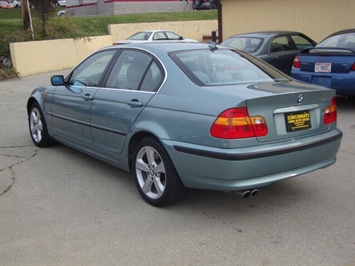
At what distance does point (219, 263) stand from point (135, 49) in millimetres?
2491

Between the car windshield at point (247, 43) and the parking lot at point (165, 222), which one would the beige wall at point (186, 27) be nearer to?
the car windshield at point (247, 43)

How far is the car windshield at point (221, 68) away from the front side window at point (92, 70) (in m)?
1.09

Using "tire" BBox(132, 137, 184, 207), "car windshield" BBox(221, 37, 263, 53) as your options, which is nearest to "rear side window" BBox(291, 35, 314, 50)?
"car windshield" BBox(221, 37, 263, 53)

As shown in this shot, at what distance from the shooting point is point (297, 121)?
372 centimetres

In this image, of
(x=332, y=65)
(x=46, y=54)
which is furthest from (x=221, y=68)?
(x=46, y=54)

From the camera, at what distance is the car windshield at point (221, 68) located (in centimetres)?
400

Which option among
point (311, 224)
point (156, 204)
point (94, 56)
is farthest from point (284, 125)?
point (94, 56)

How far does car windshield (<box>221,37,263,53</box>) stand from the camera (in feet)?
31.9

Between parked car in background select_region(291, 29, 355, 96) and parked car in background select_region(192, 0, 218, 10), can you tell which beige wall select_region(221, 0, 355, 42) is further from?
parked car in background select_region(192, 0, 218, 10)

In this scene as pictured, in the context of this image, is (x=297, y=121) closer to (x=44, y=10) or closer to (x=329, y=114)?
(x=329, y=114)

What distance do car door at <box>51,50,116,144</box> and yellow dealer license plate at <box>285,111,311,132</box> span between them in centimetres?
221

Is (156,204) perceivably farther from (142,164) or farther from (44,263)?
(44,263)

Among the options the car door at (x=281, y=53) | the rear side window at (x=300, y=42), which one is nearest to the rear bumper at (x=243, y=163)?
the car door at (x=281, y=53)

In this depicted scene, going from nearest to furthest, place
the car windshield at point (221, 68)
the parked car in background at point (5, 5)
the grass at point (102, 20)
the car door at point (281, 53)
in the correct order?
the car windshield at point (221, 68) → the car door at point (281, 53) → the grass at point (102, 20) → the parked car in background at point (5, 5)
